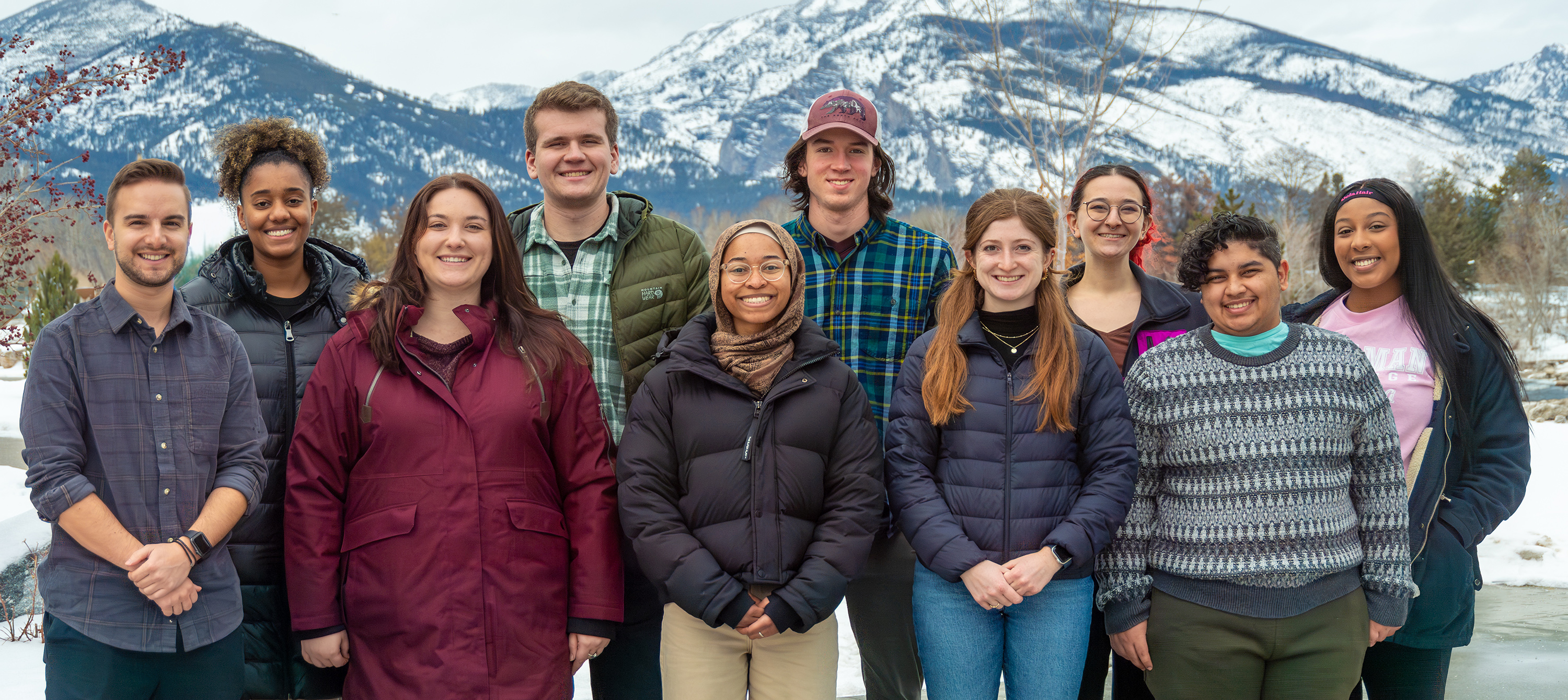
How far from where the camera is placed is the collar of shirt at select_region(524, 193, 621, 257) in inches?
134

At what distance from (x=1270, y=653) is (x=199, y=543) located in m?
2.98

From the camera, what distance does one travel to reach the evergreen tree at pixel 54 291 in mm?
18609

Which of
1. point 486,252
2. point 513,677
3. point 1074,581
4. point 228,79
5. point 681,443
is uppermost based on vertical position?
point 228,79

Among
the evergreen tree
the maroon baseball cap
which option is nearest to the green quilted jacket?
the maroon baseball cap

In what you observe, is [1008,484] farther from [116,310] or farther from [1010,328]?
[116,310]

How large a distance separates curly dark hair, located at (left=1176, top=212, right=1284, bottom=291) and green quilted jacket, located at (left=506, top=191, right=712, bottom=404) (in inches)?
65.5

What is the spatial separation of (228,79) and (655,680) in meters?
211

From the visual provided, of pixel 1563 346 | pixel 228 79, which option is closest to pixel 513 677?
pixel 1563 346

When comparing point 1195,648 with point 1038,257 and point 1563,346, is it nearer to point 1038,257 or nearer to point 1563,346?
point 1038,257

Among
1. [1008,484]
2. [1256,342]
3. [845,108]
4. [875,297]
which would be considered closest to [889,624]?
[1008,484]

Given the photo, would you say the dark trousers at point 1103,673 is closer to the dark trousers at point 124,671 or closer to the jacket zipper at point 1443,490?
the jacket zipper at point 1443,490

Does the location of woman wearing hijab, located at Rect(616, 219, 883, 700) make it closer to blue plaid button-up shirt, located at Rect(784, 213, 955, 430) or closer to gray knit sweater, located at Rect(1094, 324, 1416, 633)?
blue plaid button-up shirt, located at Rect(784, 213, 955, 430)

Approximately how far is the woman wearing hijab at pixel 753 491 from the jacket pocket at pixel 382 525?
1.91 ft

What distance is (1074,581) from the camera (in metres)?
2.79
